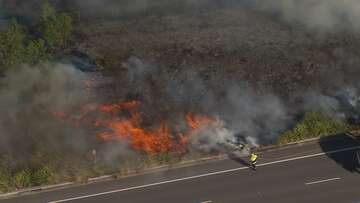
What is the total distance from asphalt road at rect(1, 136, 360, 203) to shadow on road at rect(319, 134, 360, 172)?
0.05 metres

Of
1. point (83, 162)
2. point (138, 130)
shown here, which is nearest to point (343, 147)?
point (138, 130)

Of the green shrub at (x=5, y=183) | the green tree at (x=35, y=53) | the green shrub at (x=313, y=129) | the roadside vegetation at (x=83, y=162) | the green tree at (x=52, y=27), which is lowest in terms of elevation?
the green shrub at (x=5, y=183)

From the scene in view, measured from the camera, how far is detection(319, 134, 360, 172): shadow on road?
24.2 meters

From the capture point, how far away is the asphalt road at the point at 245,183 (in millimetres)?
22516

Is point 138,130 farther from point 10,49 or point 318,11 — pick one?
point 318,11

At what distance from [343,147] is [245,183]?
5872mm

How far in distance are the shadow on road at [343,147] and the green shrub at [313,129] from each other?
0.48 m

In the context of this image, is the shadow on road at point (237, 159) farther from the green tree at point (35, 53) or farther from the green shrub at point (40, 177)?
the green tree at point (35, 53)

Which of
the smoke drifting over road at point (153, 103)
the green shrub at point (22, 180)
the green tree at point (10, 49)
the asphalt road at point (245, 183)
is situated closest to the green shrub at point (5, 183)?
the green shrub at point (22, 180)

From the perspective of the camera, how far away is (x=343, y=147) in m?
25.6

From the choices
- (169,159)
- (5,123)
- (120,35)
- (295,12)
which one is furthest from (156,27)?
(169,159)

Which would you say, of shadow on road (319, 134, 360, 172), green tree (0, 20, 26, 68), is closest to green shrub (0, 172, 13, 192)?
green tree (0, 20, 26, 68)

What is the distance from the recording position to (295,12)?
4428 centimetres

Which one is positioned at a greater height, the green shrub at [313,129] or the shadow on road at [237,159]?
the green shrub at [313,129]
